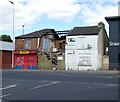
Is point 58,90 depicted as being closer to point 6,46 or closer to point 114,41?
point 114,41

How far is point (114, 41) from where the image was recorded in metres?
54.5

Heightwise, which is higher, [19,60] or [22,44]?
[22,44]

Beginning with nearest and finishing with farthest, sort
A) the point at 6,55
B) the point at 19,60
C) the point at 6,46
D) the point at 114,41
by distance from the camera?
the point at 114,41, the point at 19,60, the point at 6,55, the point at 6,46

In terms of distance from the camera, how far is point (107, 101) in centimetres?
1412

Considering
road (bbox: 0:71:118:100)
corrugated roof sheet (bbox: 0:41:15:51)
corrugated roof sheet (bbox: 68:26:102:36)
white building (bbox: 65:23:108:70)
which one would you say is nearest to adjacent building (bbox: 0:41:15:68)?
corrugated roof sheet (bbox: 0:41:15:51)

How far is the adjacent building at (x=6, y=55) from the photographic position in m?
63.8

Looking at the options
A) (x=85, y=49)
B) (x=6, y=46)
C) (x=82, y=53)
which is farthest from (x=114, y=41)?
(x=6, y=46)

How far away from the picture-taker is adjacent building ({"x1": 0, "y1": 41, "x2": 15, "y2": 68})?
63781 millimetres

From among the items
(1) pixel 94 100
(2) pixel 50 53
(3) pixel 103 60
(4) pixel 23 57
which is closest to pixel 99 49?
(3) pixel 103 60

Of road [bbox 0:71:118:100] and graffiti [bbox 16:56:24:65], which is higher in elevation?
graffiti [bbox 16:56:24:65]

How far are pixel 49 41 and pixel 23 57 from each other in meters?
6.92

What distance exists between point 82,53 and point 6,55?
16684 mm

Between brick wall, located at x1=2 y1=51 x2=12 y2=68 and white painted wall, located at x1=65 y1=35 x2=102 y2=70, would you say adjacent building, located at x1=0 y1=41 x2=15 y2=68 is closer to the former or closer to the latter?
brick wall, located at x1=2 y1=51 x2=12 y2=68

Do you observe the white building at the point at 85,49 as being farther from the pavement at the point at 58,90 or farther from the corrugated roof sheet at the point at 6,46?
the pavement at the point at 58,90
